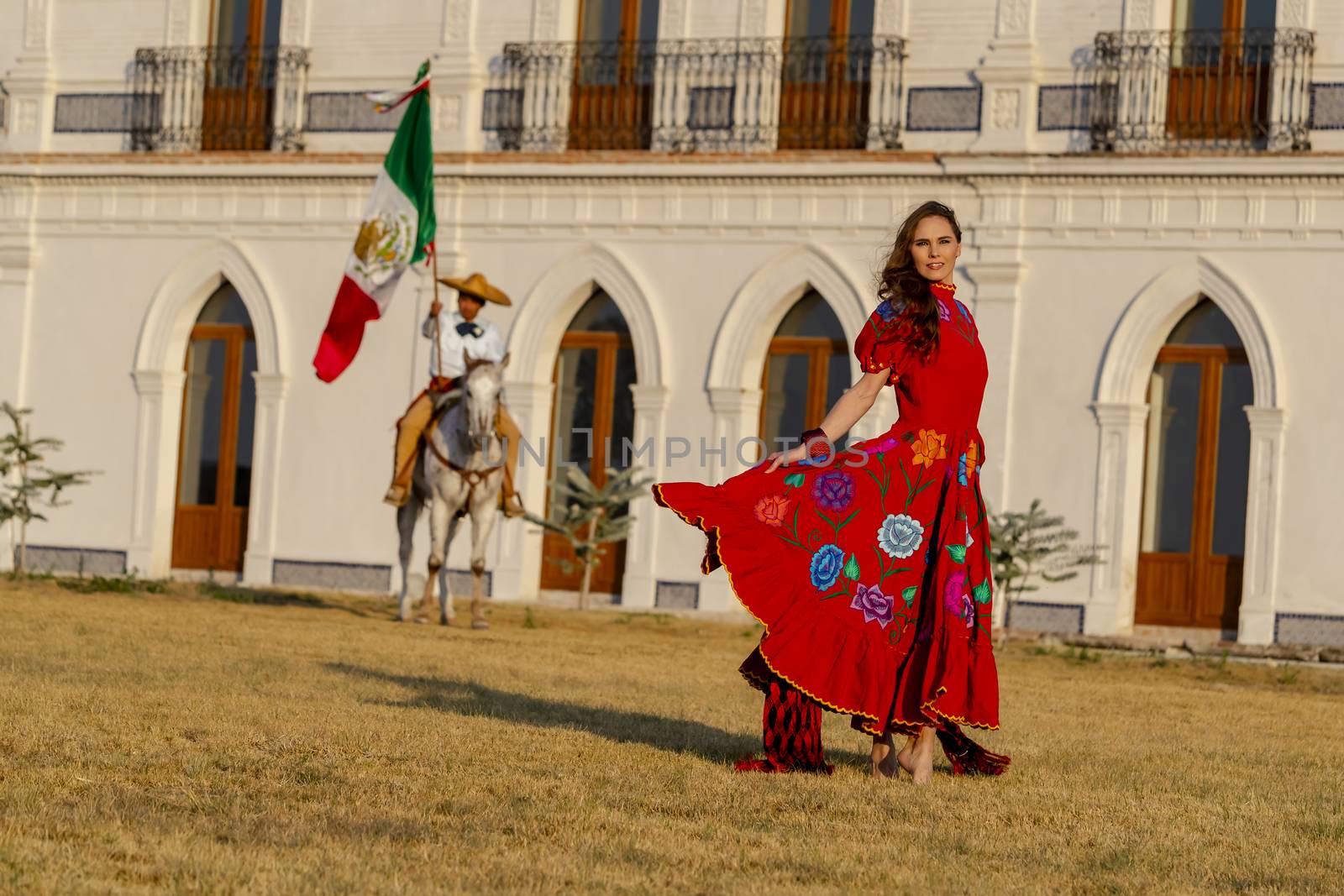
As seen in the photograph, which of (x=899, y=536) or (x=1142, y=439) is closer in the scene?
(x=899, y=536)

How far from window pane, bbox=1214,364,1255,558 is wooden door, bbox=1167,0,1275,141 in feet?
7.54

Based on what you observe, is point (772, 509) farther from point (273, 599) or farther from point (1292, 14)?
point (1292, 14)

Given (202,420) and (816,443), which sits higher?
(202,420)

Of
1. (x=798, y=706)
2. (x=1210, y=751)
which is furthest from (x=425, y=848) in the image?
(x=1210, y=751)

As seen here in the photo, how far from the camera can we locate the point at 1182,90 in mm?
19609

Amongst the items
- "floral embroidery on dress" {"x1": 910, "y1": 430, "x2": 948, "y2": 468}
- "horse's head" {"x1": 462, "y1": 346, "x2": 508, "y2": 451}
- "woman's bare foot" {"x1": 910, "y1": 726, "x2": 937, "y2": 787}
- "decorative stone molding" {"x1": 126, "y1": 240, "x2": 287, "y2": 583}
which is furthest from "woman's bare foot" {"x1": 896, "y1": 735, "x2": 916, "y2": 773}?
"decorative stone molding" {"x1": 126, "y1": 240, "x2": 287, "y2": 583}

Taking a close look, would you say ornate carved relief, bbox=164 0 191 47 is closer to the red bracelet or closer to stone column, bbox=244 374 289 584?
stone column, bbox=244 374 289 584

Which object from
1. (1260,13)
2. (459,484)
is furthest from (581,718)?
(1260,13)

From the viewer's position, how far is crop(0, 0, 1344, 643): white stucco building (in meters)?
19.2

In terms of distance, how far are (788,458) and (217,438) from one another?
54.9 feet

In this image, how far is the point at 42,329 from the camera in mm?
23125

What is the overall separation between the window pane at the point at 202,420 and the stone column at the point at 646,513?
512 centimetres

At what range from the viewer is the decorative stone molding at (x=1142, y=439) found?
18812mm

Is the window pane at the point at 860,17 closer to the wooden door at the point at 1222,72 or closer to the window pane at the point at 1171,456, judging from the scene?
the wooden door at the point at 1222,72
